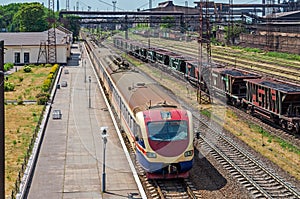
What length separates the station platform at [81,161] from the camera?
45.8 feet

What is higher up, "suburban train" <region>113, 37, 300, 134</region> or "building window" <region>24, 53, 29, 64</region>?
"building window" <region>24, 53, 29, 64</region>

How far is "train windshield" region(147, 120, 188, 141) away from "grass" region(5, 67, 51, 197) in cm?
479

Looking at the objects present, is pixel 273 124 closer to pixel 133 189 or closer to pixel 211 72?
pixel 211 72

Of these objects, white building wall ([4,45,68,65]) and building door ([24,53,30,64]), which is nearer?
white building wall ([4,45,68,65])

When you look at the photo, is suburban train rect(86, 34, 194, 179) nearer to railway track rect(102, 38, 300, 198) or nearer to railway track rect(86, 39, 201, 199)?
railway track rect(86, 39, 201, 199)

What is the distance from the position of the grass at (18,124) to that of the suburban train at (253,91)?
11.1 meters

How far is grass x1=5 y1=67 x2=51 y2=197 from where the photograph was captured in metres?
16.4

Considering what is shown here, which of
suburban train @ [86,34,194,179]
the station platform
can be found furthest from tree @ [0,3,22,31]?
suburban train @ [86,34,194,179]

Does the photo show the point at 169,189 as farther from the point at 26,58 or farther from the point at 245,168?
the point at 26,58

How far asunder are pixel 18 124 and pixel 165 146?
1253 centimetres

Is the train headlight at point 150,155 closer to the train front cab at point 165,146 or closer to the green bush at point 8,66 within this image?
the train front cab at point 165,146

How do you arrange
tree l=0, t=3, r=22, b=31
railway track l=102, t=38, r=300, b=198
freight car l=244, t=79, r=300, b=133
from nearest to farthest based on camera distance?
railway track l=102, t=38, r=300, b=198
freight car l=244, t=79, r=300, b=133
tree l=0, t=3, r=22, b=31

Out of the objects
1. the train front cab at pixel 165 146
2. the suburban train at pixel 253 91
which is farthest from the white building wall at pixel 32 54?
the train front cab at pixel 165 146

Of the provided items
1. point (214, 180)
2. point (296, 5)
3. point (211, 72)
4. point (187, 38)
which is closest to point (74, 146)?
point (214, 180)
